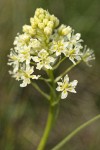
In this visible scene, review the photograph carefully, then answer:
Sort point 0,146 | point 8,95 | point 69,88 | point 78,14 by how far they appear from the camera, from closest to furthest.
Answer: point 69,88 < point 0,146 < point 8,95 < point 78,14

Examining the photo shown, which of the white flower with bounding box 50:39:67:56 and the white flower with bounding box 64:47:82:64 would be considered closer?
the white flower with bounding box 50:39:67:56

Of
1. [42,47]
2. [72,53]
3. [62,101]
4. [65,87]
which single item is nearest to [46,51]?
[42,47]

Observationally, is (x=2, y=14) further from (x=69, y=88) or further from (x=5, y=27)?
(x=69, y=88)

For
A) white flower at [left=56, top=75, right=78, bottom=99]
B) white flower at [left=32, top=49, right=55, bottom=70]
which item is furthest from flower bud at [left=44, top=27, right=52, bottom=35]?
white flower at [left=56, top=75, right=78, bottom=99]

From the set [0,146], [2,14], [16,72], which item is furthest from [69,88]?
[2,14]

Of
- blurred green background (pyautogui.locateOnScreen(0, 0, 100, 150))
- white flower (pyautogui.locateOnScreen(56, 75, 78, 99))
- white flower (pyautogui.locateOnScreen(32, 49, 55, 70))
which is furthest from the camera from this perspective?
blurred green background (pyautogui.locateOnScreen(0, 0, 100, 150))

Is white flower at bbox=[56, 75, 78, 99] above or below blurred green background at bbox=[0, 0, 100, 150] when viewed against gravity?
below

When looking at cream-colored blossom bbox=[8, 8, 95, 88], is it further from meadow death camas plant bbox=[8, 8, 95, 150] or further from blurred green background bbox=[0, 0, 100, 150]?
blurred green background bbox=[0, 0, 100, 150]

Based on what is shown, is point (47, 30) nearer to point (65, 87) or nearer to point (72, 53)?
point (72, 53)

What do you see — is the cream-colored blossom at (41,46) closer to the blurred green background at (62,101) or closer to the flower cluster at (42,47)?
the flower cluster at (42,47)
